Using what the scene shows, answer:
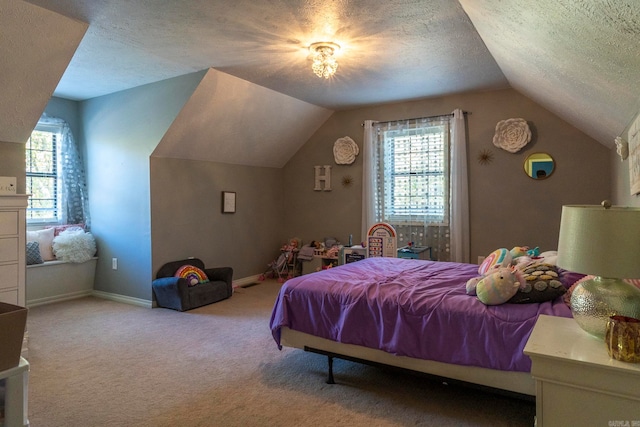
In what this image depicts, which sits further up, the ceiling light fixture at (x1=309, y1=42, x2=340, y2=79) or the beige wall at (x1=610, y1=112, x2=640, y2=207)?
the ceiling light fixture at (x1=309, y1=42, x2=340, y2=79)

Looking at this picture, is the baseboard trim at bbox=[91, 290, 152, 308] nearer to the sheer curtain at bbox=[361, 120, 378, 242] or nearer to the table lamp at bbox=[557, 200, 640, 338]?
the sheer curtain at bbox=[361, 120, 378, 242]

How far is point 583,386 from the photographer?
50.9 inches

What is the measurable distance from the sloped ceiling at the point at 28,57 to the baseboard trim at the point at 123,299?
82.3 inches

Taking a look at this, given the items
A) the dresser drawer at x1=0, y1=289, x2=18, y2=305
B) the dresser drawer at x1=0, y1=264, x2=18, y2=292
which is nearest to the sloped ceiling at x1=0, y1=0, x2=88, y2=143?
the dresser drawer at x1=0, y1=264, x2=18, y2=292

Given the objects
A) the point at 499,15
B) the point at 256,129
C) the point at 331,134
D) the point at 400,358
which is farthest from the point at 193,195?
the point at 499,15

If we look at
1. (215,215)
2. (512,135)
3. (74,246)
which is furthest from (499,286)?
(74,246)

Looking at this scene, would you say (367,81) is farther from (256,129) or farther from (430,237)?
(430,237)

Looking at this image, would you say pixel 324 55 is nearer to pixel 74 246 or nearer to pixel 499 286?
pixel 499 286

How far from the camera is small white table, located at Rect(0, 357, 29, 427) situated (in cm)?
127

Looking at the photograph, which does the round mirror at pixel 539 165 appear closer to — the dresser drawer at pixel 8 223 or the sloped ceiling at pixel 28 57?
the sloped ceiling at pixel 28 57

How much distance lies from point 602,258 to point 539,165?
3608mm

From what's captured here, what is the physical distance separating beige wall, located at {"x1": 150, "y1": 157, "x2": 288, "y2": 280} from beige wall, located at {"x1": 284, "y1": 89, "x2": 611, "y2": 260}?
1.39 meters

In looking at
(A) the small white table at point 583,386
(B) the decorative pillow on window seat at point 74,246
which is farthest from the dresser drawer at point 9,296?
(A) the small white table at point 583,386

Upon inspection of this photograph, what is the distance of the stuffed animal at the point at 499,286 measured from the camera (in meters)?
2.19
